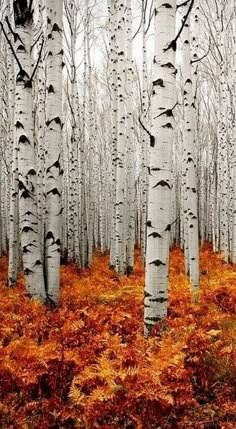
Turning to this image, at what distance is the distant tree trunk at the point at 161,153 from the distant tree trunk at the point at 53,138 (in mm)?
2165

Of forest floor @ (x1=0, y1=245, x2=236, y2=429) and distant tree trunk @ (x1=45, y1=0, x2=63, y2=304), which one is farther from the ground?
distant tree trunk @ (x1=45, y1=0, x2=63, y2=304)

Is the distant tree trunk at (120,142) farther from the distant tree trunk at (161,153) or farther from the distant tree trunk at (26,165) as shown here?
the distant tree trunk at (161,153)

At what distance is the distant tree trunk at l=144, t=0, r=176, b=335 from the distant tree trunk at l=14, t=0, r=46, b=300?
7.26ft

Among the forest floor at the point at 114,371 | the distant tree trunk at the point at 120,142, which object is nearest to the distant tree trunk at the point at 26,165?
the forest floor at the point at 114,371

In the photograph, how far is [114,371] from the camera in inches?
137

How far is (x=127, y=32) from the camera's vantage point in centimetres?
1102

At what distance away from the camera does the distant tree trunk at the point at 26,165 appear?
19.2 ft

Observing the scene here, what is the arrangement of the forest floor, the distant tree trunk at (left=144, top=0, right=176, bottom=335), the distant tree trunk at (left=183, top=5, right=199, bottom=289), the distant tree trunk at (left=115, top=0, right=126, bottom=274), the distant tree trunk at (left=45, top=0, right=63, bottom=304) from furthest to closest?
the distant tree trunk at (left=115, top=0, right=126, bottom=274) → the distant tree trunk at (left=183, top=5, right=199, bottom=289) → the distant tree trunk at (left=45, top=0, right=63, bottom=304) → the distant tree trunk at (left=144, top=0, right=176, bottom=335) → the forest floor

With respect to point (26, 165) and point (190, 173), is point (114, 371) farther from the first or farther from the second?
point (190, 173)

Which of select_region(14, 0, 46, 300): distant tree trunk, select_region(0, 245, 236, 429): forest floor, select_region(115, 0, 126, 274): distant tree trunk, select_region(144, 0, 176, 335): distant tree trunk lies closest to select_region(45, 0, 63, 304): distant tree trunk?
select_region(14, 0, 46, 300): distant tree trunk

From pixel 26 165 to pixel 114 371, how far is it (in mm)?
3442

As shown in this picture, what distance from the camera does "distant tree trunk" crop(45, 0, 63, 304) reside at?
5996 millimetres

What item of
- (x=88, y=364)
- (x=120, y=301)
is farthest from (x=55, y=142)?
(x=88, y=364)

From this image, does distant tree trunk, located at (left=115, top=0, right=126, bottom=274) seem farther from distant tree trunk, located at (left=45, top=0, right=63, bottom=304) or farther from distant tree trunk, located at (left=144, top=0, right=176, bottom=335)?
distant tree trunk, located at (left=144, top=0, right=176, bottom=335)
